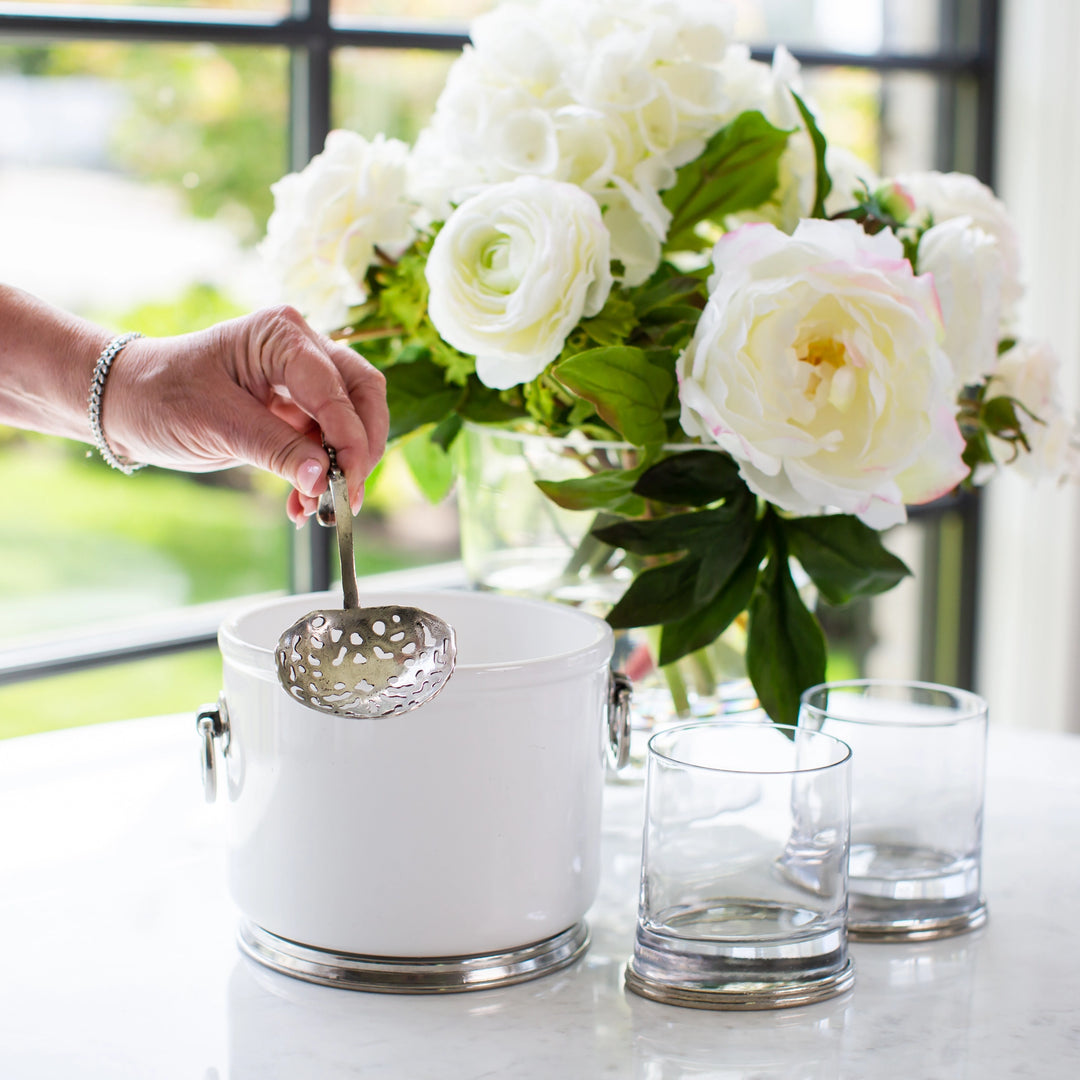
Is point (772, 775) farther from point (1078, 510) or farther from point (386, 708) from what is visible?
point (1078, 510)

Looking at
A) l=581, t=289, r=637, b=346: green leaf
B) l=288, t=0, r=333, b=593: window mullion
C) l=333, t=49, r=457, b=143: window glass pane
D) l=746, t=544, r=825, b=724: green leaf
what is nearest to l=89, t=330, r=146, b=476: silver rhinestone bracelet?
l=581, t=289, r=637, b=346: green leaf

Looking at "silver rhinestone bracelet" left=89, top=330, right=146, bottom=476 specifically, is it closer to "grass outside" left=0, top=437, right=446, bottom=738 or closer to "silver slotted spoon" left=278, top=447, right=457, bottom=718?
"silver slotted spoon" left=278, top=447, right=457, bottom=718

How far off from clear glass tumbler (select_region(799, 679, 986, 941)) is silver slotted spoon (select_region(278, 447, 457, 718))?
0.22 meters

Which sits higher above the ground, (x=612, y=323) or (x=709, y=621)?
(x=612, y=323)

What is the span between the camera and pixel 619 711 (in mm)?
636

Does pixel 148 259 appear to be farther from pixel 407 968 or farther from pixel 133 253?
pixel 407 968

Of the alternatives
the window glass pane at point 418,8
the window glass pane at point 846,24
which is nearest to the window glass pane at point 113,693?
the window glass pane at point 418,8

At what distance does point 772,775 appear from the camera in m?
0.54

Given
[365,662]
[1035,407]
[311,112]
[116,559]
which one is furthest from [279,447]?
[116,559]

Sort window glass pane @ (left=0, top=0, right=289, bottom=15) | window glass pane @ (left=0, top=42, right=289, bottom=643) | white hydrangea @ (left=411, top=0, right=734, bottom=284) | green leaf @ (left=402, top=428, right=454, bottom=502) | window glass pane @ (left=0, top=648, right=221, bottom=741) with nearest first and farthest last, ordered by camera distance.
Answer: white hydrangea @ (left=411, top=0, right=734, bottom=284) → green leaf @ (left=402, top=428, right=454, bottom=502) → window glass pane @ (left=0, top=0, right=289, bottom=15) → window glass pane @ (left=0, top=42, right=289, bottom=643) → window glass pane @ (left=0, top=648, right=221, bottom=741)

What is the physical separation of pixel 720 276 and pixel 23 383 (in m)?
0.40

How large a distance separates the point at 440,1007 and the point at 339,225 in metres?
0.47

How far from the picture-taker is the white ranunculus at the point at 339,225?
30.9 inches

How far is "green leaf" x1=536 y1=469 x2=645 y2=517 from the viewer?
2.35ft
